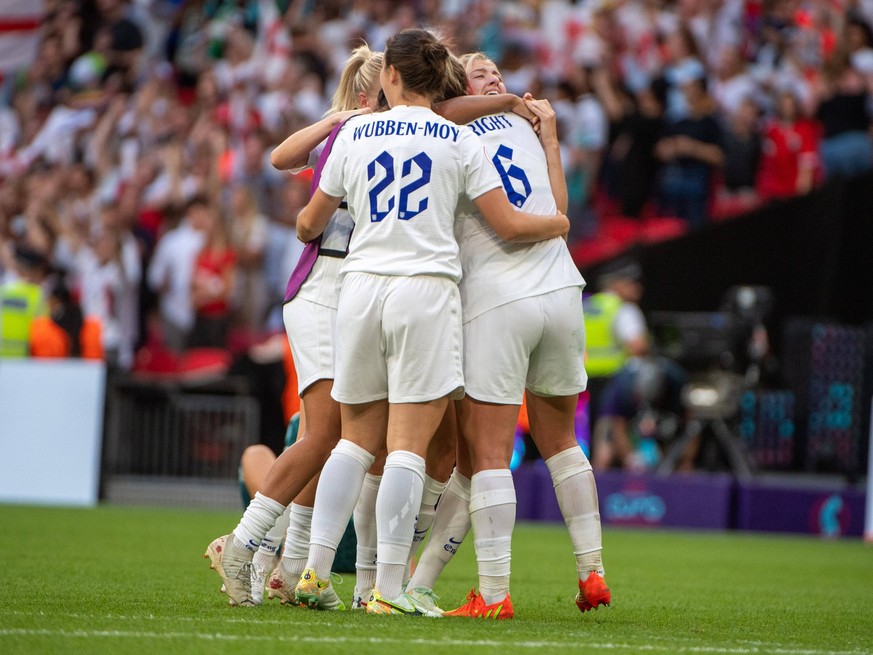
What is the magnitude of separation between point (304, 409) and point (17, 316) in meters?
9.46

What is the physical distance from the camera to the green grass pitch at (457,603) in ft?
13.0

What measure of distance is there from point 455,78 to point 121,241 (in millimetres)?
10544

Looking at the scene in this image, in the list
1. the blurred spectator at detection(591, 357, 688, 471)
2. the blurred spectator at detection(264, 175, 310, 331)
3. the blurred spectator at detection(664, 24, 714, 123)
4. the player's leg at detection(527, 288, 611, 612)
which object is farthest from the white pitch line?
the blurred spectator at detection(664, 24, 714, 123)

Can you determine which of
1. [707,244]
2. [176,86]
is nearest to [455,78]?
[707,244]

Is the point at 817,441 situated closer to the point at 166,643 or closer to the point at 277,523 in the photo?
the point at 277,523

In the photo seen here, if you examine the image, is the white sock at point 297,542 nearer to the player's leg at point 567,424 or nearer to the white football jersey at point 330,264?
the white football jersey at point 330,264

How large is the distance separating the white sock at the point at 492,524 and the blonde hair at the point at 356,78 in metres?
1.55

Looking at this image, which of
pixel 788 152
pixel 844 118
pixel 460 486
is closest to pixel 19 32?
pixel 788 152

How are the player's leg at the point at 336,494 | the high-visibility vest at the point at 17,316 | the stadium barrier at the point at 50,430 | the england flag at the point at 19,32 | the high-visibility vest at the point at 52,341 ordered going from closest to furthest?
1. the player's leg at the point at 336,494
2. the stadium barrier at the point at 50,430
3. the high-visibility vest at the point at 52,341
4. the high-visibility vest at the point at 17,316
5. the england flag at the point at 19,32

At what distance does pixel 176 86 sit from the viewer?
58.8 ft

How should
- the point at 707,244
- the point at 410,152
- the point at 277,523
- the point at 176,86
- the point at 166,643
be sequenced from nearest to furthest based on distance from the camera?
the point at 166,643 → the point at 410,152 → the point at 277,523 → the point at 707,244 → the point at 176,86

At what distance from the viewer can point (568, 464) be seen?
16.7ft

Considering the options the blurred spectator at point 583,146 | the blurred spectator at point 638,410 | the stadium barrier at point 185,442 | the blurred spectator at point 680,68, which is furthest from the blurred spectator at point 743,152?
the stadium barrier at point 185,442

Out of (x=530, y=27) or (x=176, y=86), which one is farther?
(x=176, y=86)
